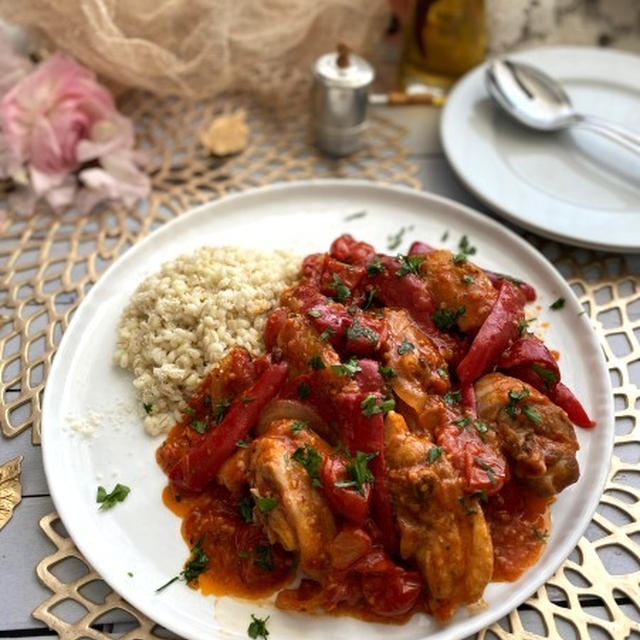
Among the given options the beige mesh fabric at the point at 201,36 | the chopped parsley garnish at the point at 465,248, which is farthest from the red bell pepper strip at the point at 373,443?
the beige mesh fabric at the point at 201,36

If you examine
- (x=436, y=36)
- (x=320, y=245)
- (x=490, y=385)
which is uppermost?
(x=436, y=36)

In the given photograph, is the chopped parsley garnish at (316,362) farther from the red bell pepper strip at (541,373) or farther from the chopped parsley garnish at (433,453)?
the red bell pepper strip at (541,373)

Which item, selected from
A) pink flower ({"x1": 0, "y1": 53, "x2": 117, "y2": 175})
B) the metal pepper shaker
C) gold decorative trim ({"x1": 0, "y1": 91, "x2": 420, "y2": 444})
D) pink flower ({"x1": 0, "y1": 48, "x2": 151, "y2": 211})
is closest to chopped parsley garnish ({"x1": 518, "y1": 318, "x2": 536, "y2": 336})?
gold decorative trim ({"x1": 0, "y1": 91, "x2": 420, "y2": 444})

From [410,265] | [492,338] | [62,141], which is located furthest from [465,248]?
[62,141]

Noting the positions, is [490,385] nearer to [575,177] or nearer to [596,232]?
[596,232]

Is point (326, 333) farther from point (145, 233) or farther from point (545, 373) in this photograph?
point (145, 233)

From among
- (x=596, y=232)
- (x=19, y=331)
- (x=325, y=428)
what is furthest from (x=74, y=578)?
(x=596, y=232)
